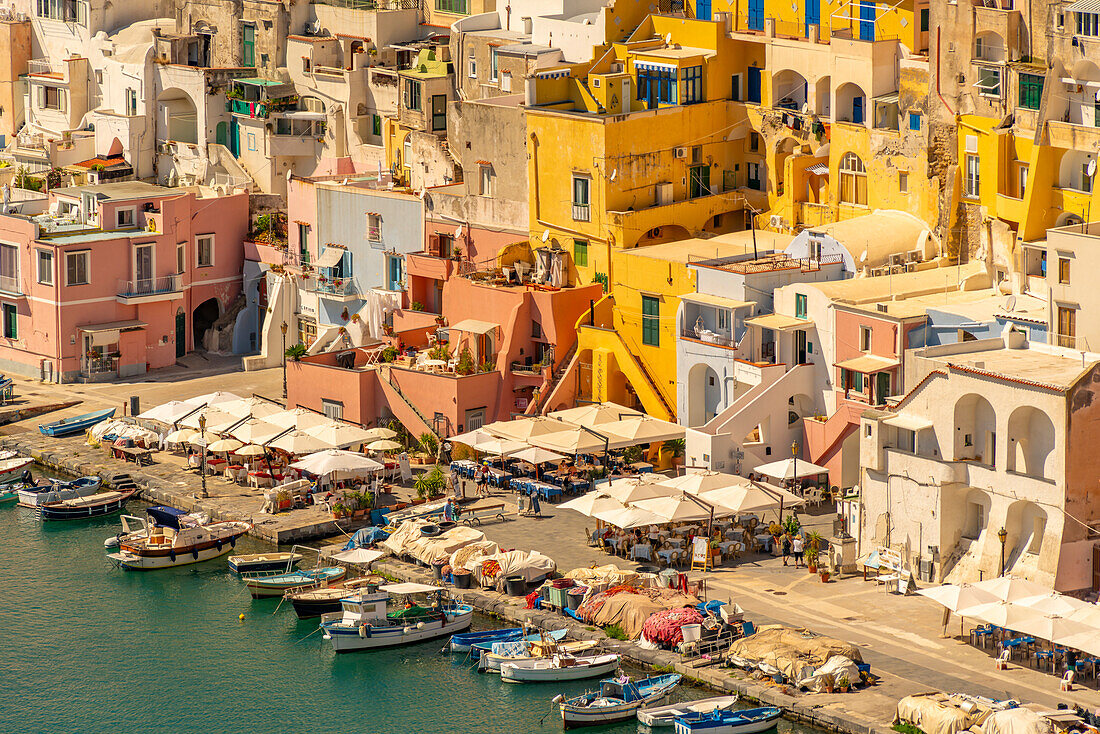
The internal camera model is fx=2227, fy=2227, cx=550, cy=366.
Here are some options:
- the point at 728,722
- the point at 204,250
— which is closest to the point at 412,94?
the point at 204,250

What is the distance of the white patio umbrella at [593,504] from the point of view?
70000 mm

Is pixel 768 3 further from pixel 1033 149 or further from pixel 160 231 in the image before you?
pixel 160 231

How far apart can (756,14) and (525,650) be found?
33.6 metres

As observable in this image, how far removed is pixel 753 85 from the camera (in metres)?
87.3

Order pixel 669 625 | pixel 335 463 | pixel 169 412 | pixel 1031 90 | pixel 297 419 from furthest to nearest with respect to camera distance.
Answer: pixel 169 412 < pixel 297 419 < pixel 335 463 < pixel 1031 90 < pixel 669 625

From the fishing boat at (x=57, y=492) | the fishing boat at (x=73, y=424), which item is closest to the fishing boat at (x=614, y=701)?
the fishing boat at (x=57, y=492)

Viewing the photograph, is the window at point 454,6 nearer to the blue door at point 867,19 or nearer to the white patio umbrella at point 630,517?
the blue door at point 867,19

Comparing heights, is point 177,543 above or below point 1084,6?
below

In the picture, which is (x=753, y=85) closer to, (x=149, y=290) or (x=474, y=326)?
(x=474, y=326)

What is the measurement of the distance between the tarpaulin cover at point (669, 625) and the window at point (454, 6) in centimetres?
4612

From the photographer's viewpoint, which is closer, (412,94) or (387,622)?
(387,622)

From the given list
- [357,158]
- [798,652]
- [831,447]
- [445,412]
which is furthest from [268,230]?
[798,652]

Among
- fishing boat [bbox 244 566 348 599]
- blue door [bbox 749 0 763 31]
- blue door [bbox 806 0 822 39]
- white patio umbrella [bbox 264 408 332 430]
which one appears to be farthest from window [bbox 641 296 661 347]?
fishing boat [bbox 244 566 348 599]

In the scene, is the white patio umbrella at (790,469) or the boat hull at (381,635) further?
the white patio umbrella at (790,469)
